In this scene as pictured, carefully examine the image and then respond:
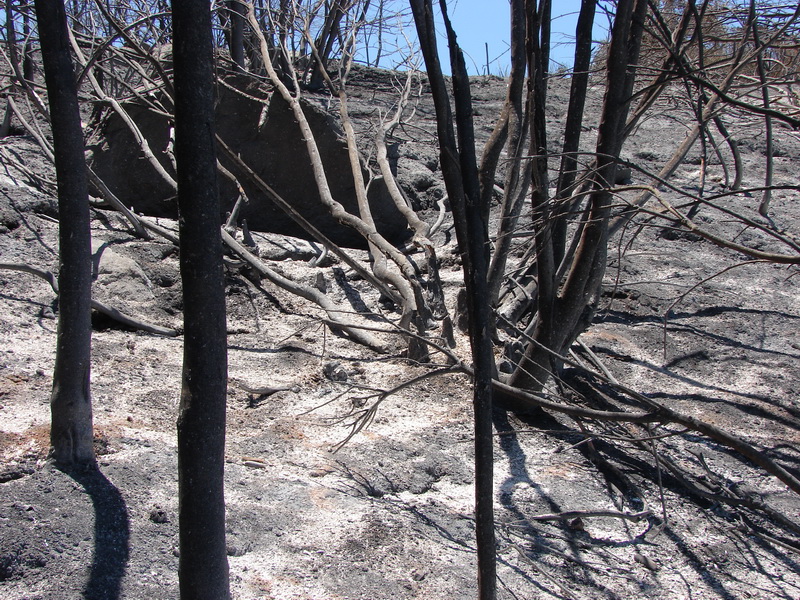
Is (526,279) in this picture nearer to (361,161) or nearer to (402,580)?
(361,161)

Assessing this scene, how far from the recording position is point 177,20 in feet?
5.66

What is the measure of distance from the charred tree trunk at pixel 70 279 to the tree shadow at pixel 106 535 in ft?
0.55

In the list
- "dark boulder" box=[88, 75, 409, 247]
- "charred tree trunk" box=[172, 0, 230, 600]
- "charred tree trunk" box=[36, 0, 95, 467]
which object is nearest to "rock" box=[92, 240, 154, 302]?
"dark boulder" box=[88, 75, 409, 247]

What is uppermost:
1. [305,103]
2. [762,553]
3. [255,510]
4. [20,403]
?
[305,103]

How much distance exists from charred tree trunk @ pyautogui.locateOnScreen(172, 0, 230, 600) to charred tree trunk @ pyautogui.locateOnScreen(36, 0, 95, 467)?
4.47 feet

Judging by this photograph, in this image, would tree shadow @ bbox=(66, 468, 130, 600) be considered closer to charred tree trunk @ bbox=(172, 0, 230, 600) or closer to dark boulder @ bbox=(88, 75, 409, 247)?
charred tree trunk @ bbox=(172, 0, 230, 600)

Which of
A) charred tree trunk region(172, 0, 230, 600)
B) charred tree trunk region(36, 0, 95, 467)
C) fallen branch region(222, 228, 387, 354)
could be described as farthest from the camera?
fallen branch region(222, 228, 387, 354)

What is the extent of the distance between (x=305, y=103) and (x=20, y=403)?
440 cm

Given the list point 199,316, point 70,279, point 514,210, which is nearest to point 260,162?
point 514,210

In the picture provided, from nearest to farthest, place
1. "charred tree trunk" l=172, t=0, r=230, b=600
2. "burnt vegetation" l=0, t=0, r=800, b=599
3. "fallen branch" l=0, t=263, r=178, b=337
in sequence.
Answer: "charred tree trunk" l=172, t=0, r=230, b=600
"burnt vegetation" l=0, t=0, r=800, b=599
"fallen branch" l=0, t=263, r=178, b=337

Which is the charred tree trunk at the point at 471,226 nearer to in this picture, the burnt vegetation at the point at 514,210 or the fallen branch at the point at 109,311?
the burnt vegetation at the point at 514,210

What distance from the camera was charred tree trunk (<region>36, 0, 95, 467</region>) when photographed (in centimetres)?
296

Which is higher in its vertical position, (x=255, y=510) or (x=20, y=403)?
(x=20, y=403)

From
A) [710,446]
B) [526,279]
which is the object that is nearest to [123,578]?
[710,446]
